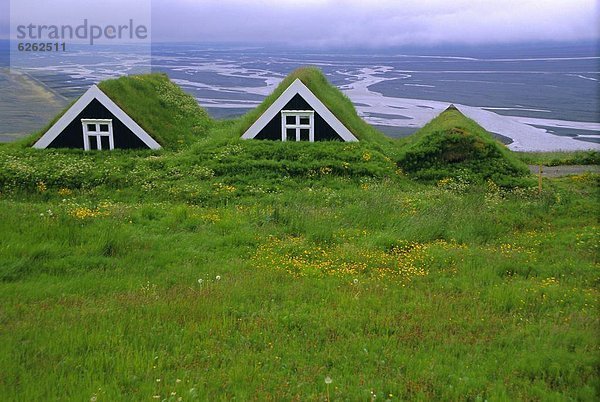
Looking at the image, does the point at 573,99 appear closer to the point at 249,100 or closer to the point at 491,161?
the point at 249,100

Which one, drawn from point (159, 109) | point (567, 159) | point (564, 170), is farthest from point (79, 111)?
point (567, 159)

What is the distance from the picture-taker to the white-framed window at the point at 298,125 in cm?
2002

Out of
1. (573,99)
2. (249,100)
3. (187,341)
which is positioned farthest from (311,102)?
(573,99)

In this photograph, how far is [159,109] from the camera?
25234mm

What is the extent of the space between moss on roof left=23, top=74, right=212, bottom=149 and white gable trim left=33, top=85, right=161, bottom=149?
0.89 feet

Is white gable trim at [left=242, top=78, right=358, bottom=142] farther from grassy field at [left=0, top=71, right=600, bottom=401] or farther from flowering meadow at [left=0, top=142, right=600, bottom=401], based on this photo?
flowering meadow at [left=0, top=142, right=600, bottom=401]

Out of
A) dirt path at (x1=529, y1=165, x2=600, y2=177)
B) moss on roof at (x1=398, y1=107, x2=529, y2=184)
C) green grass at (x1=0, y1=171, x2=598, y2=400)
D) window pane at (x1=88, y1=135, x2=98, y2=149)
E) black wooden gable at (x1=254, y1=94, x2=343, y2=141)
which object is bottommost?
green grass at (x1=0, y1=171, x2=598, y2=400)

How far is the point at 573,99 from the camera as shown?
48.4m

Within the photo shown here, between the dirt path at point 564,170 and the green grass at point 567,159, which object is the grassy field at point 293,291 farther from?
the green grass at point 567,159

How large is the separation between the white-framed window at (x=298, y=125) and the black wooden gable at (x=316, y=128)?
155 millimetres

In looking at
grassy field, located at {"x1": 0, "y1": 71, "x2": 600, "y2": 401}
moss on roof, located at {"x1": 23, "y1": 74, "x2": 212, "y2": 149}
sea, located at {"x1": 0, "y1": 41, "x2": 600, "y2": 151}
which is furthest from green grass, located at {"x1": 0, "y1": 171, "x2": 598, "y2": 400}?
sea, located at {"x1": 0, "y1": 41, "x2": 600, "y2": 151}

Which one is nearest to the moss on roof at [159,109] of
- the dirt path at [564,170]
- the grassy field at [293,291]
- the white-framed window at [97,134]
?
the white-framed window at [97,134]

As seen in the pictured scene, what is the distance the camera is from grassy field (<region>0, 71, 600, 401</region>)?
6.06 m

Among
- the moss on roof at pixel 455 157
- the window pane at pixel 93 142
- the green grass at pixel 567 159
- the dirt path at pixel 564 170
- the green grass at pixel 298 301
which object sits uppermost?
the window pane at pixel 93 142
